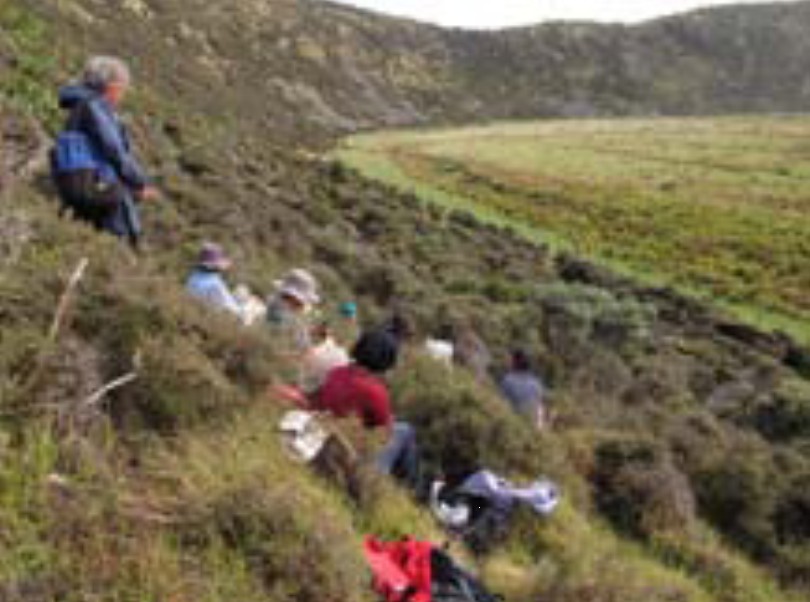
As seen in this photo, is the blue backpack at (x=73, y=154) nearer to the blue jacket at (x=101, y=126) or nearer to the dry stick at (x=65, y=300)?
the blue jacket at (x=101, y=126)

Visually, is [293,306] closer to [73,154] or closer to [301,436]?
[73,154]

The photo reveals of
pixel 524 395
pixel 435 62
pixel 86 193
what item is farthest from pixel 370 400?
pixel 435 62

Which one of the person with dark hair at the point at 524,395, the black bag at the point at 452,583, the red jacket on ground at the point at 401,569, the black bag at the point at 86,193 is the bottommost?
the person with dark hair at the point at 524,395

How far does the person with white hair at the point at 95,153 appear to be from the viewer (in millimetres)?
7125

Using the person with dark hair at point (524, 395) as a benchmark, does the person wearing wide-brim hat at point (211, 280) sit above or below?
above

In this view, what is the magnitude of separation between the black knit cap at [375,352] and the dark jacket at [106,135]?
1.87 m

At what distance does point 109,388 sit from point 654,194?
5518cm

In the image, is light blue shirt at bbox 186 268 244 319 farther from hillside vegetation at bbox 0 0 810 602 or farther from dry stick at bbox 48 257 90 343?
dry stick at bbox 48 257 90 343

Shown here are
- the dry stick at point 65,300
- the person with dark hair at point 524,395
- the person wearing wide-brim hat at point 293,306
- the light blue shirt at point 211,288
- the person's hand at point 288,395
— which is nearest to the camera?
the dry stick at point 65,300

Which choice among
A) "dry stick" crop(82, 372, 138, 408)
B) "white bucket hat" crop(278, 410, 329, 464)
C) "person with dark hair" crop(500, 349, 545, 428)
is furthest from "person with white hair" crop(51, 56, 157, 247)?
"person with dark hair" crop(500, 349, 545, 428)

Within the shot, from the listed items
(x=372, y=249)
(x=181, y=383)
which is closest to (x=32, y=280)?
(x=181, y=383)

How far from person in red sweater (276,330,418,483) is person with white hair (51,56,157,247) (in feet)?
5.90

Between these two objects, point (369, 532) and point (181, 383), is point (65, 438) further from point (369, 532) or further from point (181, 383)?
point (369, 532)

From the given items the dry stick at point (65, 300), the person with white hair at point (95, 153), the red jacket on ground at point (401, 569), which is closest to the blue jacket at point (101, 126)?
the person with white hair at point (95, 153)
